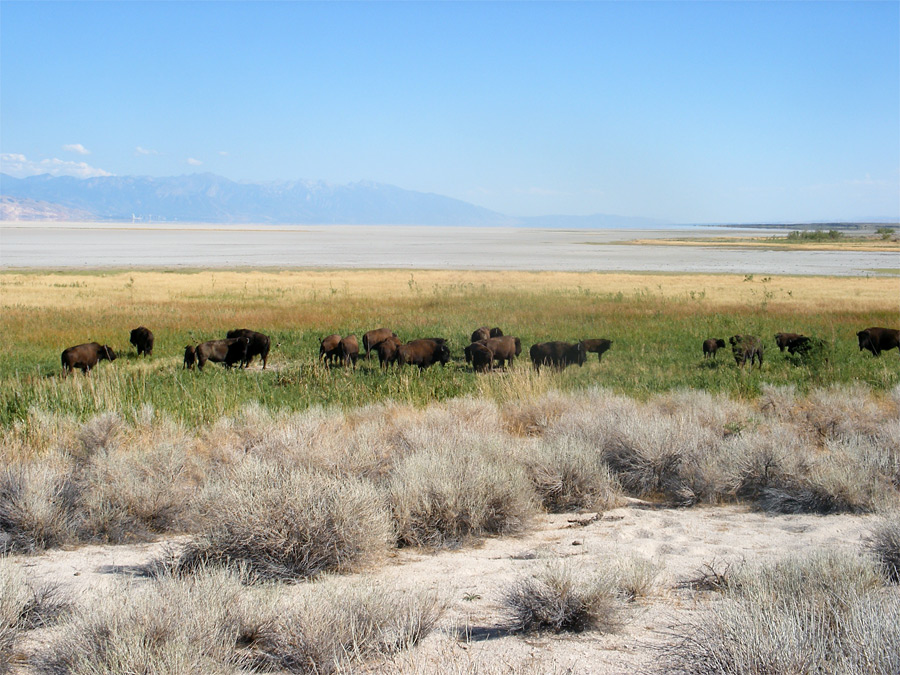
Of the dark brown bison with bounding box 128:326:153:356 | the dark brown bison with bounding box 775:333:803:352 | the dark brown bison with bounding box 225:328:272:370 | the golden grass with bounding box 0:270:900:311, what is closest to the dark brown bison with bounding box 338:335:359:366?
the dark brown bison with bounding box 225:328:272:370

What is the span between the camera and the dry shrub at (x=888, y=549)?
4.97 m

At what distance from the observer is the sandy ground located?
402 centimetres

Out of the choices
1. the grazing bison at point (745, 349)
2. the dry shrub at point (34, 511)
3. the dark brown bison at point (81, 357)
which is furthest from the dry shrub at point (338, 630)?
the grazing bison at point (745, 349)

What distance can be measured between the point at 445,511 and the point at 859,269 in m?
61.6

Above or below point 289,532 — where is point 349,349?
above

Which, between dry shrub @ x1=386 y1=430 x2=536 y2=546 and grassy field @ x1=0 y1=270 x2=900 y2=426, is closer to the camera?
dry shrub @ x1=386 y1=430 x2=536 y2=546

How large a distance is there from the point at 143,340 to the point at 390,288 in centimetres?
2153

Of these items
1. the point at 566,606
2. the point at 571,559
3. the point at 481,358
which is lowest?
the point at 571,559

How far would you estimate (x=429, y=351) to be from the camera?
15.8m

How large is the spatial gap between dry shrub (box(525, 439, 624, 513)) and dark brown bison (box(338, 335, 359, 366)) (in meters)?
8.95

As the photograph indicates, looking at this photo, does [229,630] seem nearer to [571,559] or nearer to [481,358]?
[571,559]

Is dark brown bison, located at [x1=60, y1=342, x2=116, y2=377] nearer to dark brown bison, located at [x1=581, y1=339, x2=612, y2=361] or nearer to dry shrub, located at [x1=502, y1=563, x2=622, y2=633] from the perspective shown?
dark brown bison, located at [x1=581, y1=339, x2=612, y2=361]

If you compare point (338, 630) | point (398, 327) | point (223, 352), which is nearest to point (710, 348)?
point (398, 327)

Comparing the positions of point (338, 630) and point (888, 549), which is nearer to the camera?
point (338, 630)
